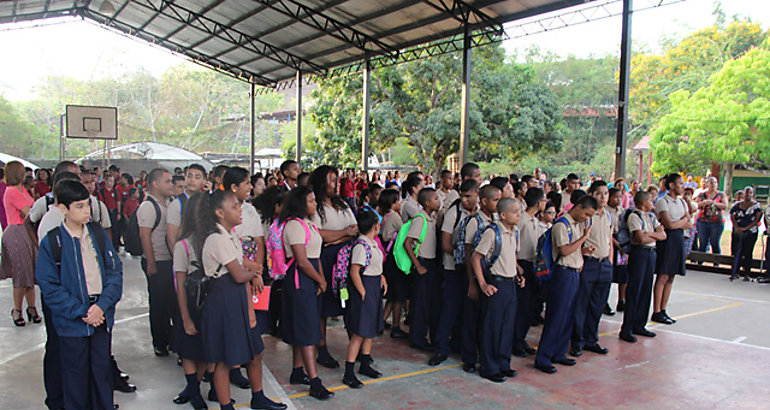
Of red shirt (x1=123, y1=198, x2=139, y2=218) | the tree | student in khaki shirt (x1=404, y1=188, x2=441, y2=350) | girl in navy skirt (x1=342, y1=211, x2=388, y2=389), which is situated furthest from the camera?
the tree

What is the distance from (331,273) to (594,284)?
259cm

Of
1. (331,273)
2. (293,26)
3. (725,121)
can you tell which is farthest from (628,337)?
(725,121)

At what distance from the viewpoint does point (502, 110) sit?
67.5 feet

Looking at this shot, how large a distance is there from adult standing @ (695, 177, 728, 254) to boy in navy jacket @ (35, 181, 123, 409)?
10.1 meters

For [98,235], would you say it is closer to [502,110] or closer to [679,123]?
[502,110]

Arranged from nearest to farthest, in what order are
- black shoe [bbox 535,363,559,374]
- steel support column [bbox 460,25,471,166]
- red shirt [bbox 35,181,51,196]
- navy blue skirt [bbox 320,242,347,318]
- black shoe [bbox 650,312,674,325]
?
navy blue skirt [bbox 320,242,347,318]
black shoe [bbox 535,363,559,374]
black shoe [bbox 650,312,674,325]
red shirt [bbox 35,181,51,196]
steel support column [bbox 460,25,471,166]

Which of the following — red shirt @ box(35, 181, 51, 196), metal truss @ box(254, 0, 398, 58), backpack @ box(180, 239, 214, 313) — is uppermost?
metal truss @ box(254, 0, 398, 58)

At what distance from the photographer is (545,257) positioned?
4848mm

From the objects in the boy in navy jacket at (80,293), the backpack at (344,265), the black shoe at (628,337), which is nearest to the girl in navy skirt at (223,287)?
the boy in navy jacket at (80,293)

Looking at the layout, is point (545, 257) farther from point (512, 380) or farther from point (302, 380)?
point (302, 380)

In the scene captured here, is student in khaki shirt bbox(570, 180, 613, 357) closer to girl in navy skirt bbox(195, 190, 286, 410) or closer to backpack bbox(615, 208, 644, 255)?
backpack bbox(615, 208, 644, 255)

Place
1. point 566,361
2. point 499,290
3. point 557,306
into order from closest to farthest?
point 499,290
point 557,306
point 566,361

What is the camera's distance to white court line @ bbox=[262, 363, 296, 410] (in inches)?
158

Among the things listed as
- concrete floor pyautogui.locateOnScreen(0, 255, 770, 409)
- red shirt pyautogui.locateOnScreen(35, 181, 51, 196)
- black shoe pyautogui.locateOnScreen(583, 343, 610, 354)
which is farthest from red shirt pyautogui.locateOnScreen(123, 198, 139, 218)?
black shoe pyautogui.locateOnScreen(583, 343, 610, 354)
